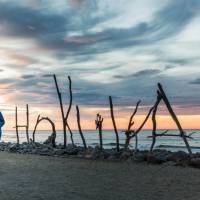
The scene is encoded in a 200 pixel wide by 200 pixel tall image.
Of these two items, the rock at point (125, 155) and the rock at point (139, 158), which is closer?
the rock at point (139, 158)

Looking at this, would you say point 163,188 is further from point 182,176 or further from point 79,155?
point 79,155

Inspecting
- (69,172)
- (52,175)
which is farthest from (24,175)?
(69,172)

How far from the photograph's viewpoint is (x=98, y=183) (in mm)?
13953

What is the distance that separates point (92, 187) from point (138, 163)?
9298mm

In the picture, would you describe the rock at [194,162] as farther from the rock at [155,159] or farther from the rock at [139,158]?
the rock at [139,158]

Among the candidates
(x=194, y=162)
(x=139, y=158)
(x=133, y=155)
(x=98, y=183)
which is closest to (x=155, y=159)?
(x=139, y=158)

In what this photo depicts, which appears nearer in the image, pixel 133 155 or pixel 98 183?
pixel 98 183

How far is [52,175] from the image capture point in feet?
52.3

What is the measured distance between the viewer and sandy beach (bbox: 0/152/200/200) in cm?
1162

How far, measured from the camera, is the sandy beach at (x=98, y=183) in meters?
11.6

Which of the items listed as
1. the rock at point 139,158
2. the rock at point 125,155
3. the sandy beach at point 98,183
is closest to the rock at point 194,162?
the sandy beach at point 98,183

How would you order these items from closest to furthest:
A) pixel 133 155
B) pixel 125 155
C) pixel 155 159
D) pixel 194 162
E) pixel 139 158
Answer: pixel 194 162 → pixel 155 159 → pixel 139 158 → pixel 133 155 → pixel 125 155

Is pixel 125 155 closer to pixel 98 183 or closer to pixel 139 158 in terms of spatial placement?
pixel 139 158

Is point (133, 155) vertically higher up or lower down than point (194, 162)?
higher up
